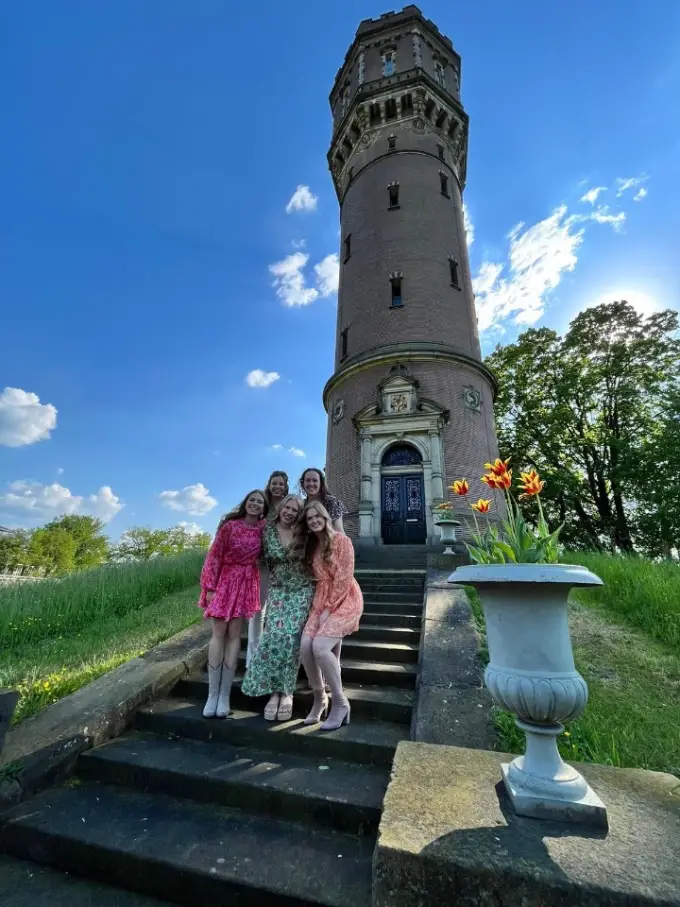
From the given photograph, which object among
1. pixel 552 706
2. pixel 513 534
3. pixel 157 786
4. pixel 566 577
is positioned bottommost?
pixel 157 786

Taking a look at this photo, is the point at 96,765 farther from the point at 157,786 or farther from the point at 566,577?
the point at 566,577

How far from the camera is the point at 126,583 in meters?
8.98

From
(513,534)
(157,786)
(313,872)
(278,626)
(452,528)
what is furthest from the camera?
(452,528)

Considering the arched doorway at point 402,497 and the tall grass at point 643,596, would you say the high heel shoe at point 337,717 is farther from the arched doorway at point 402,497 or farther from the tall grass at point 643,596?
the arched doorway at point 402,497

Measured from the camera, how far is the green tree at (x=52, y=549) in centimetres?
4762

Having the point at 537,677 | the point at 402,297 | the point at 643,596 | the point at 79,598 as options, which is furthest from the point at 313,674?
the point at 402,297

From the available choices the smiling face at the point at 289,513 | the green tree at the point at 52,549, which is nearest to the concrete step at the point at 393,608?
the smiling face at the point at 289,513

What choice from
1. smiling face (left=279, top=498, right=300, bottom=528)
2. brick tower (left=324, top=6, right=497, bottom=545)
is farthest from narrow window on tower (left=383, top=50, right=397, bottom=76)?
smiling face (left=279, top=498, right=300, bottom=528)

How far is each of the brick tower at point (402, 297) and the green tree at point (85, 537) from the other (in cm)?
4874

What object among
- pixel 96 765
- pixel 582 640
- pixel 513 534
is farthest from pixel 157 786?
pixel 582 640

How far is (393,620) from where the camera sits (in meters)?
5.94

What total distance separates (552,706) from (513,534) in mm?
878

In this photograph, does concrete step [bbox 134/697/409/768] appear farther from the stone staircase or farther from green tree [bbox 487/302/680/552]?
green tree [bbox 487/302/680/552]

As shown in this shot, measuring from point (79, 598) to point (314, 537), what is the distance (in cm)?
640
